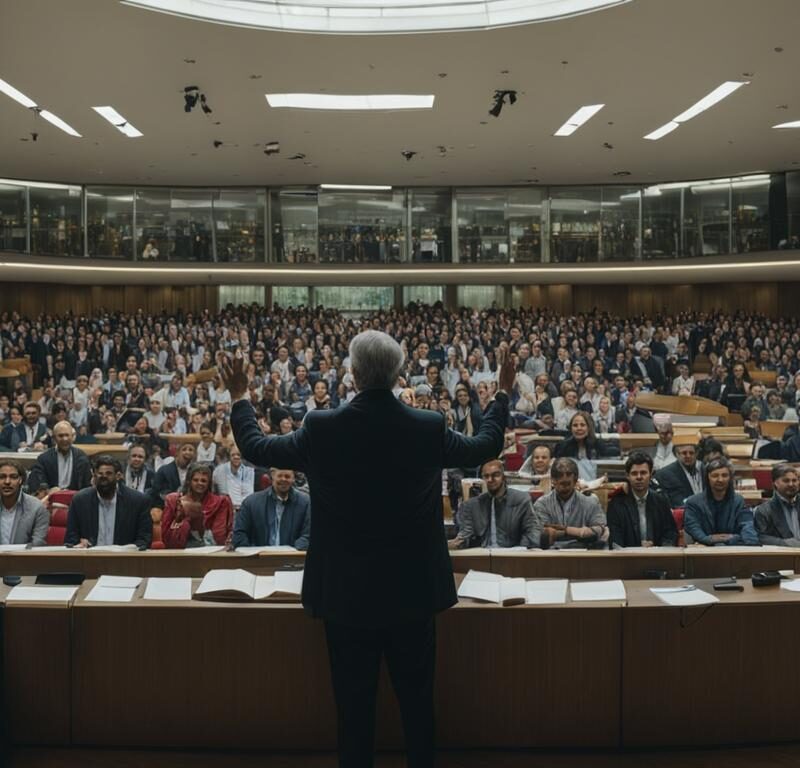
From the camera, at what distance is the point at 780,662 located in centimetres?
339

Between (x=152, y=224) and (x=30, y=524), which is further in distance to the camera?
(x=152, y=224)

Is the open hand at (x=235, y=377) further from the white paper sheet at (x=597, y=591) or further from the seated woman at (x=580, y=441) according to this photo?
the seated woman at (x=580, y=441)

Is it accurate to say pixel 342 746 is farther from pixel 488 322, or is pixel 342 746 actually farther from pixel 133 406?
pixel 488 322

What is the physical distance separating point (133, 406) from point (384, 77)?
5707 mm

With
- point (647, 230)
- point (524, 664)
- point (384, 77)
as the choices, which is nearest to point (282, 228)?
point (647, 230)

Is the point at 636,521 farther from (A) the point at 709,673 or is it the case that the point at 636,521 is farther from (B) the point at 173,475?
(B) the point at 173,475

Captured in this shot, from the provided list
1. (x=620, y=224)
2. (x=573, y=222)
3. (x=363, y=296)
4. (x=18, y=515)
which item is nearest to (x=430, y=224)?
(x=363, y=296)

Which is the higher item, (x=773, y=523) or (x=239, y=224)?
(x=239, y=224)

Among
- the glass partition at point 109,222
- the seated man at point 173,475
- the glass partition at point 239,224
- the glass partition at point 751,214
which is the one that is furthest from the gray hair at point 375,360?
the glass partition at point 109,222

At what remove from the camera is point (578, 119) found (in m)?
15.3

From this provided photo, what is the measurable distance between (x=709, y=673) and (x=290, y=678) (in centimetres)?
157

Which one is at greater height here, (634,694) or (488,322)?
(488,322)

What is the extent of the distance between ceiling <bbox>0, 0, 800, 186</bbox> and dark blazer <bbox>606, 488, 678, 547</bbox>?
21.4ft

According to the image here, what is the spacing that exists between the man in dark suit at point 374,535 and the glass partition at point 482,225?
2090 cm
